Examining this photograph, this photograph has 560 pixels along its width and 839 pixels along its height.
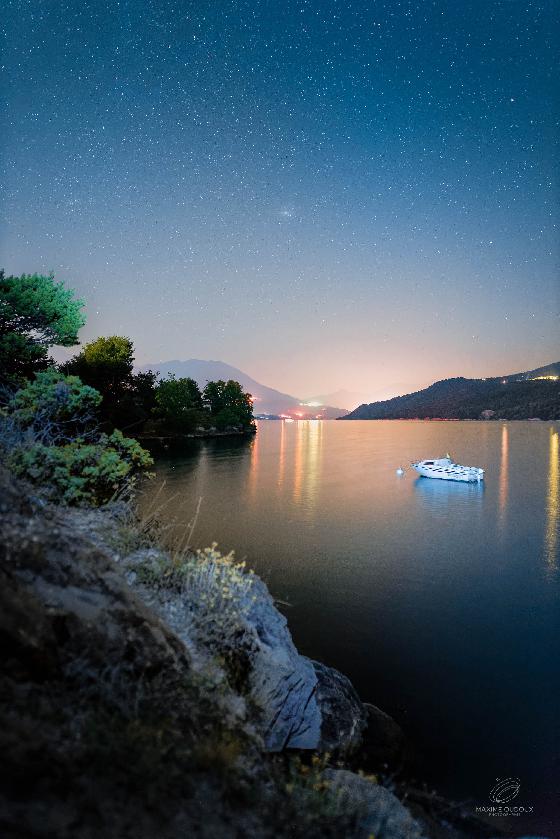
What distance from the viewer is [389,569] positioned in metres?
22.4

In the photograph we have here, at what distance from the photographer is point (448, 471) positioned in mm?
51969

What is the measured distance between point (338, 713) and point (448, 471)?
46495 millimetres

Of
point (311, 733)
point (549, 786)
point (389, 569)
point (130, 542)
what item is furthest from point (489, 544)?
point (130, 542)

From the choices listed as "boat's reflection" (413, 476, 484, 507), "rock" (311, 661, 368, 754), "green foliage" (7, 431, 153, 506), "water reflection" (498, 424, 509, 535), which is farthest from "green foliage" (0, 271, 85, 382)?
"boat's reflection" (413, 476, 484, 507)

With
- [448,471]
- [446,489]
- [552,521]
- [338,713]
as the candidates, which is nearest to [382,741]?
[338,713]

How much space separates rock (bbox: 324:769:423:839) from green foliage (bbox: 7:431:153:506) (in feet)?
22.0

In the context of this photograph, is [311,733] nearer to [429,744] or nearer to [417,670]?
[429,744]

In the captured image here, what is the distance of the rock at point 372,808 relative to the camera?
4777 mm

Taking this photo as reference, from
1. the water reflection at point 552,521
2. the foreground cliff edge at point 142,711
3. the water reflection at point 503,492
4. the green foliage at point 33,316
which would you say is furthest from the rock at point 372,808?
the water reflection at point 503,492

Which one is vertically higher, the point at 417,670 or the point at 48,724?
the point at 48,724

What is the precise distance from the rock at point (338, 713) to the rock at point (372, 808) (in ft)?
6.06

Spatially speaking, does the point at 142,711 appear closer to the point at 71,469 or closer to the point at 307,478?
the point at 71,469

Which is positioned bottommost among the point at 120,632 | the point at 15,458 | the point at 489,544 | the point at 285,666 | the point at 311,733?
the point at 489,544

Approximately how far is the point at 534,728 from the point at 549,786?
1.86 m
